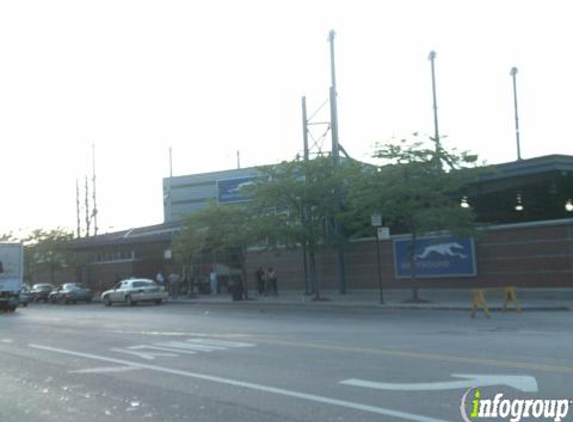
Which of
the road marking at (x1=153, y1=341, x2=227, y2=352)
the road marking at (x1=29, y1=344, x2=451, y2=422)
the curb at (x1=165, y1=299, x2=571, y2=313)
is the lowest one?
the road marking at (x1=29, y1=344, x2=451, y2=422)

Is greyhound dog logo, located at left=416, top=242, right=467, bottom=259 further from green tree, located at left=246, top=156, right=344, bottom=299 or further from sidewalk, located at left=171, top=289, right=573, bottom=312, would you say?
green tree, located at left=246, top=156, right=344, bottom=299

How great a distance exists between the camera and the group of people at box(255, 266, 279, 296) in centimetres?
3900

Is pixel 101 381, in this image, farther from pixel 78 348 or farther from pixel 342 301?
pixel 342 301

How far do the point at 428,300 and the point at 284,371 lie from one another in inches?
769

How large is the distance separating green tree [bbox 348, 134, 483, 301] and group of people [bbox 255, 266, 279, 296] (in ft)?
39.2

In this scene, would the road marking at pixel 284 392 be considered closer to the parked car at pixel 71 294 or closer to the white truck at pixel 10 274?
the white truck at pixel 10 274

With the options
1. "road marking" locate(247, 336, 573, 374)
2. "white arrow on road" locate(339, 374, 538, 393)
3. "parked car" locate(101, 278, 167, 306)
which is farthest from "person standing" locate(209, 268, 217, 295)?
"white arrow on road" locate(339, 374, 538, 393)

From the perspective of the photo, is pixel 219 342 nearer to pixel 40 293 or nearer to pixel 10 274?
pixel 10 274

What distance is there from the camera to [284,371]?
11.2 meters

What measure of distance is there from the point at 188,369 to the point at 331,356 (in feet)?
7.91

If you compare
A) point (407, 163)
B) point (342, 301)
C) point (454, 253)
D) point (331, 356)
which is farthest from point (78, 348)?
point (454, 253)

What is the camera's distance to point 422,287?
33.0 m

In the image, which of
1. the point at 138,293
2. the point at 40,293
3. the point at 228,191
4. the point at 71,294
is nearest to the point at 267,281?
the point at 138,293

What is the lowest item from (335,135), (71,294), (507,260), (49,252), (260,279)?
(71,294)
